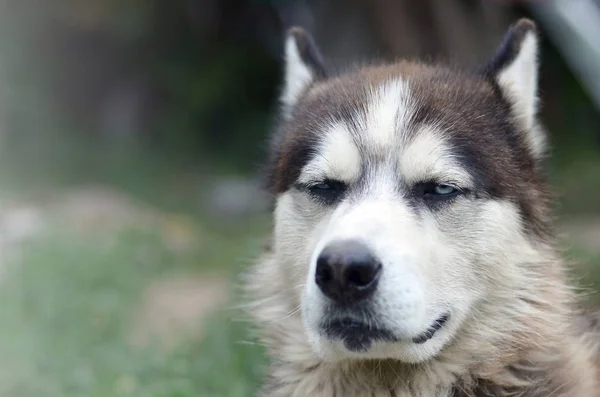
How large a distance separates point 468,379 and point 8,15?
14.4m

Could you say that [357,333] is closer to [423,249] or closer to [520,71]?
[423,249]

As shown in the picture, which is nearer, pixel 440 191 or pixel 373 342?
pixel 373 342

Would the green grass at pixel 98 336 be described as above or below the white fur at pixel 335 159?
below

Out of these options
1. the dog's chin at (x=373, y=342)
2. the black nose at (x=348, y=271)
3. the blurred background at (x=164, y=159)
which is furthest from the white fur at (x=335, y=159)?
the blurred background at (x=164, y=159)

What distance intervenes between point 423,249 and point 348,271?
408 mm

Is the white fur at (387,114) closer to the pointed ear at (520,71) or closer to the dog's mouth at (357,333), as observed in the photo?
the pointed ear at (520,71)

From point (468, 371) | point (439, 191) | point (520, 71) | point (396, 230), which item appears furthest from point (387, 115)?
point (468, 371)

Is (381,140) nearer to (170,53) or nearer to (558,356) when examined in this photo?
(558,356)

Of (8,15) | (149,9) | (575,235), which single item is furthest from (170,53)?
(575,235)

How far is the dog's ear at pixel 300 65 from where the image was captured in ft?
16.1

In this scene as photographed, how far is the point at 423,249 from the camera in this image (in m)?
3.64

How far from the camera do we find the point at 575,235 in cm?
977

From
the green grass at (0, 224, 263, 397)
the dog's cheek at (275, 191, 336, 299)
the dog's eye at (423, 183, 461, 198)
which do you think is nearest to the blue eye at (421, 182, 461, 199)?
the dog's eye at (423, 183, 461, 198)

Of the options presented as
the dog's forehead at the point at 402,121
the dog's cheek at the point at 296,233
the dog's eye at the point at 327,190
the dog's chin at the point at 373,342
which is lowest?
the dog's chin at the point at 373,342
